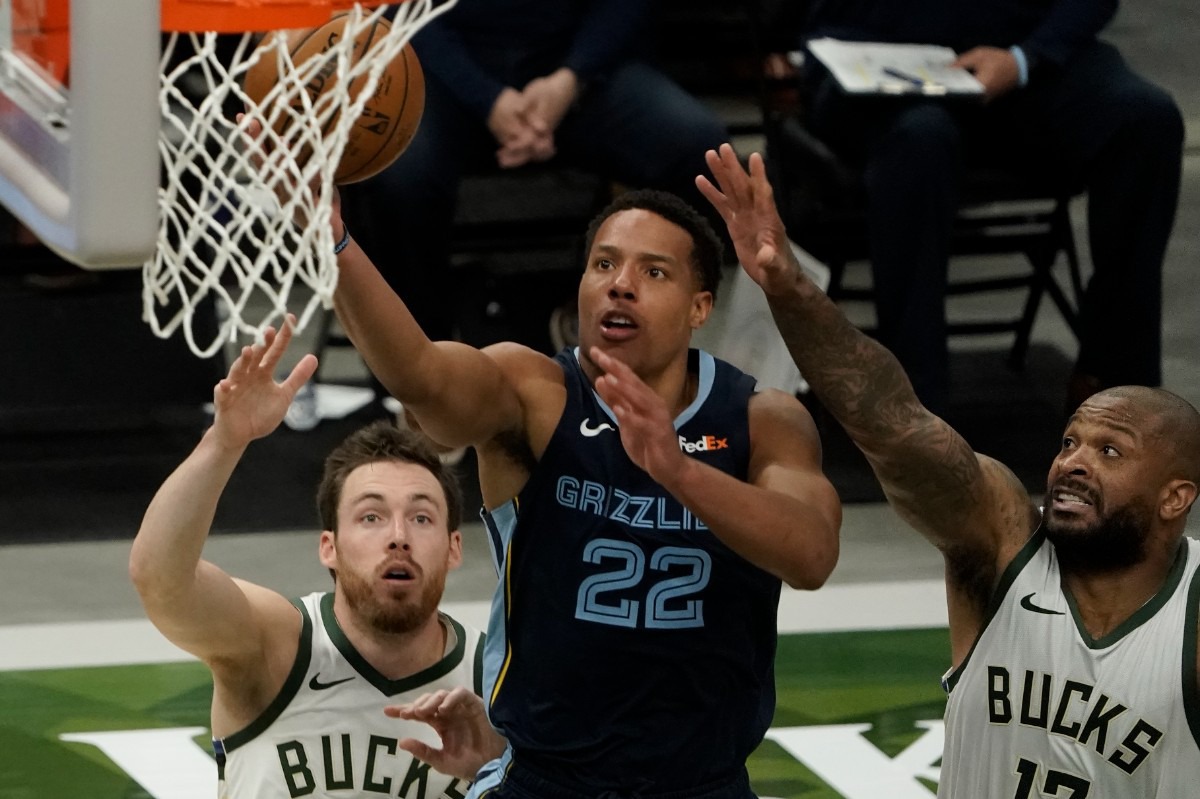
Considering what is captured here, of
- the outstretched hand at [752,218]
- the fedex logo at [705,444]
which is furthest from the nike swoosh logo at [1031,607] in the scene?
the outstretched hand at [752,218]

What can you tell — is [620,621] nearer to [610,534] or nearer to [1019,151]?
[610,534]

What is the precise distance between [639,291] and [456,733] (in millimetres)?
957

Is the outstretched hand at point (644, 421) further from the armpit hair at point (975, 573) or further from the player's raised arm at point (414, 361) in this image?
the armpit hair at point (975, 573)

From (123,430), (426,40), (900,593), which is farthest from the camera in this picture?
(123,430)

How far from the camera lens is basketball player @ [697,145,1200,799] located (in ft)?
11.1

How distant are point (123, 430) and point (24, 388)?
0.42 m

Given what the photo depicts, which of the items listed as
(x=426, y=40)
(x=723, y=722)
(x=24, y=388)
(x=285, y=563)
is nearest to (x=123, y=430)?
(x=24, y=388)

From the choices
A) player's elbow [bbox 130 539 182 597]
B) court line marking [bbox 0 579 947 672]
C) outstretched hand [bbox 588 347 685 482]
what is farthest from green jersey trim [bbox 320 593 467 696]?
court line marking [bbox 0 579 947 672]

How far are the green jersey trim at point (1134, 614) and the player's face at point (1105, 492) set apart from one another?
8 centimetres

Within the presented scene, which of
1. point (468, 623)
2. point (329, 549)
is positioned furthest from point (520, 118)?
point (329, 549)

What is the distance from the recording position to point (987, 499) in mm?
3531

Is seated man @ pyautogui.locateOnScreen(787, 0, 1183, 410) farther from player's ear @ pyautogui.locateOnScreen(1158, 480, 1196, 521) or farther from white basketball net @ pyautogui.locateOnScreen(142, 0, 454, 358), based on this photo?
white basketball net @ pyautogui.locateOnScreen(142, 0, 454, 358)

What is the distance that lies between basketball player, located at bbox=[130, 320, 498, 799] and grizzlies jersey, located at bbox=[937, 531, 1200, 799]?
1.00m

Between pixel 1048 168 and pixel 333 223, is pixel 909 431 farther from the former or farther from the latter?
pixel 1048 168
